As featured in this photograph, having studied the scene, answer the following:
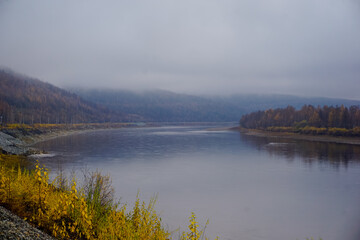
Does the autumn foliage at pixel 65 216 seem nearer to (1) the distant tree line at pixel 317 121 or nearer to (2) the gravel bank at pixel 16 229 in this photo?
(2) the gravel bank at pixel 16 229

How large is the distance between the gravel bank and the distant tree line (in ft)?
239

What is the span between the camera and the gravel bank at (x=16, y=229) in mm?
5939

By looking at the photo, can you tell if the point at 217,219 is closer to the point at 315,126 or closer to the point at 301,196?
the point at 301,196

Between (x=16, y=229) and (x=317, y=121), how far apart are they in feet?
287

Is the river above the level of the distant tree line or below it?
below

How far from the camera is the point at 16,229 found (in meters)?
6.34

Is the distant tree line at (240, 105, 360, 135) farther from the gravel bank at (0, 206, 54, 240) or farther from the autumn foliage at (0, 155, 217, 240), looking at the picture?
the gravel bank at (0, 206, 54, 240)

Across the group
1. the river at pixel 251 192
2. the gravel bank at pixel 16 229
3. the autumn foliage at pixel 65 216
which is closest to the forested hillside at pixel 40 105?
the river at pixel 251 192

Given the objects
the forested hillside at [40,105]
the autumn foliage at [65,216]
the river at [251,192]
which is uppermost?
the forested hillside at [40,105]

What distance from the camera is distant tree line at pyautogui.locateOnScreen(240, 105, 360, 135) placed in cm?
7476

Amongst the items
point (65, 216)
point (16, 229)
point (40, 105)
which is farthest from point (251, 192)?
point (40, 105)

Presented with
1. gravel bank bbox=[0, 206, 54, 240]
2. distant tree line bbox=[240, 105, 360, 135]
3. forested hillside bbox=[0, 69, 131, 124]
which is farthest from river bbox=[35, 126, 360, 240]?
forested hillside bbox=[0, 69, 131, 124]

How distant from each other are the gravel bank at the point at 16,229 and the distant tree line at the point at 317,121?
72888 mm

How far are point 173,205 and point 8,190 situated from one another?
38.7 feet
